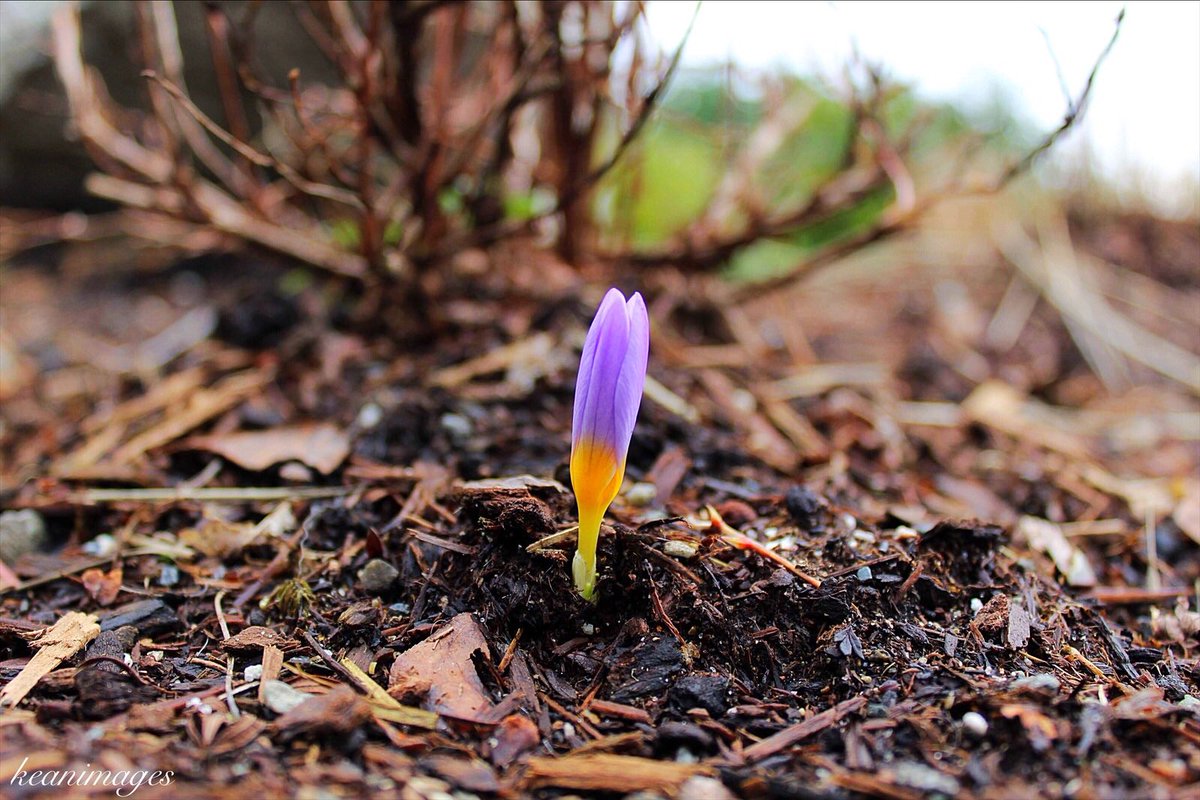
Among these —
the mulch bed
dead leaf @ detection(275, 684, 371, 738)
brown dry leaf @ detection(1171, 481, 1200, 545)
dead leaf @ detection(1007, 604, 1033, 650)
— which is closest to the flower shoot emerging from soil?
the mulch bed

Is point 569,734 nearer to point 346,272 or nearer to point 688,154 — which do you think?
point 346,272

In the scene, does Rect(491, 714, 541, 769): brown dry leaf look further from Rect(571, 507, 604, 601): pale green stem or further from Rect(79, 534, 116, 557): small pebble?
Rect(79, 534, 116, 557): small pebble

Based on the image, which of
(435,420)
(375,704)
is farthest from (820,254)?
(375,704)

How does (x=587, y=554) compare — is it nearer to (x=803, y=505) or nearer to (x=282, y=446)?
(x=803, y=505)

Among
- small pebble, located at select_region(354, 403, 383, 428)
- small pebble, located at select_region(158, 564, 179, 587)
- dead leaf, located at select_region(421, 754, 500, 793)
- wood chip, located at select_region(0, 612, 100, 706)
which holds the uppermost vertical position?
small pebble, located at select_region(354, 403, 383, 428)

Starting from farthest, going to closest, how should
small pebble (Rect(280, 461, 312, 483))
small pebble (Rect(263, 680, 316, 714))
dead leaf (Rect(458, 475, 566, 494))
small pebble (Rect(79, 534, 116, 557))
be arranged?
small pebble (Rect(280, 461, 312, 483))
small pebble (Rect(79, 534, 116, 557))
dead leaf (Rect(458, 475, 566, 494))
small pebble (Rect(263, 680, 316, 714))
